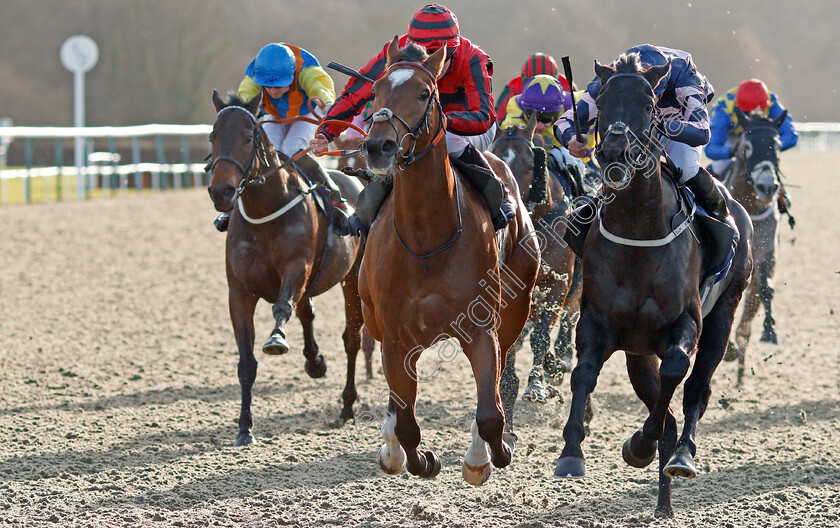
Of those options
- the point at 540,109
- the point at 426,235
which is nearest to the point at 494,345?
the point at 426,235

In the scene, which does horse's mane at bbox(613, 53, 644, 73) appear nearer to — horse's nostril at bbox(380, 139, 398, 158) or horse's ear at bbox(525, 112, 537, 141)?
horse's nostril at bbox(380, 139, 398, 158)

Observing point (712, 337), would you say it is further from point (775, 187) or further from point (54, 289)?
point (54, 289)

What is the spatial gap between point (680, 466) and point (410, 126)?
182 centimetres

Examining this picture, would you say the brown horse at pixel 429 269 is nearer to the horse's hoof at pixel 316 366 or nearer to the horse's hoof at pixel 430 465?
the horse's hoof at pixel 430 465

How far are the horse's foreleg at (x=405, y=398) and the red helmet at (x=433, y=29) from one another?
1.35 meters

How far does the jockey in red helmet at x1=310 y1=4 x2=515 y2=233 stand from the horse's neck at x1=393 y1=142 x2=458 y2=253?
1.07ft

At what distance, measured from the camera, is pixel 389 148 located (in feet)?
11.1

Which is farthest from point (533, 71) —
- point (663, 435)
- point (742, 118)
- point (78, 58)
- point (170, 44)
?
point (170, 44)

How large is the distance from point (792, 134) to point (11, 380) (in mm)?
6257

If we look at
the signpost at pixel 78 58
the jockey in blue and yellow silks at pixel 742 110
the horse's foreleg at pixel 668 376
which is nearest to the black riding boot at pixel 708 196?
the horse's foreleg at pixel 668 376

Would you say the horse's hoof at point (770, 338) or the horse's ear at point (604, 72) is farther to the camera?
the horse's hoof at point (770, 338)

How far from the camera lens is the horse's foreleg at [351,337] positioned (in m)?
6.32

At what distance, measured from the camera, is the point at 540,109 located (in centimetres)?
640

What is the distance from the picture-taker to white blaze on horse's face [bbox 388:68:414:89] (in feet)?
11.7
